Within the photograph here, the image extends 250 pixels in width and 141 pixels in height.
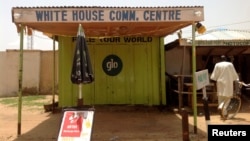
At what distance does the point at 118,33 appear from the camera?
10.6 metres

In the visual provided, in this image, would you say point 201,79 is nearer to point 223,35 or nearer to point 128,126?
point 128,126

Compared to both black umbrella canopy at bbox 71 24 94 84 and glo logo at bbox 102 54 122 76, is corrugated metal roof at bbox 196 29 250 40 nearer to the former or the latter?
glo logo at bbox 102 54 122 76

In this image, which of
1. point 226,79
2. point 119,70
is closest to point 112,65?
point 119,70

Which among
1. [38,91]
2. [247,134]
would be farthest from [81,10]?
[38,91]

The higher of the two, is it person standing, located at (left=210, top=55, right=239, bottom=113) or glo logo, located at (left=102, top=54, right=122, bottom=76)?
glo logo, located at (left=102, top=54, right=122, bottom=76)

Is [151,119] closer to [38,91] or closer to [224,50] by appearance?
[224,50]

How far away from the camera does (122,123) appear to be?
9.19 meters

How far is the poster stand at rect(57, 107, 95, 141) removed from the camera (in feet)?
19.7

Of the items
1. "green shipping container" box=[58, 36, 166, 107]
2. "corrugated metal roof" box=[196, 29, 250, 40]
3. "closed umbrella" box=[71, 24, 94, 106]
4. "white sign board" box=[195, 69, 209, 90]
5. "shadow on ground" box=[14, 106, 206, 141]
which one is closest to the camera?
"closed umbrella" box=[71, 24, 94, 106]

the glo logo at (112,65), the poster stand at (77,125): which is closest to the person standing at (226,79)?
the glo logo at (112,65)

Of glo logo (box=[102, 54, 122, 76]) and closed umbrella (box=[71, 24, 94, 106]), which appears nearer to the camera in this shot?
closed umbrella (box=[71, 24, 94, 106])

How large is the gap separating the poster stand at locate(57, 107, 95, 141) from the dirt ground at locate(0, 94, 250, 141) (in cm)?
120

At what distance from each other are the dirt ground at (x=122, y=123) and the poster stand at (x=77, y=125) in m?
1.20

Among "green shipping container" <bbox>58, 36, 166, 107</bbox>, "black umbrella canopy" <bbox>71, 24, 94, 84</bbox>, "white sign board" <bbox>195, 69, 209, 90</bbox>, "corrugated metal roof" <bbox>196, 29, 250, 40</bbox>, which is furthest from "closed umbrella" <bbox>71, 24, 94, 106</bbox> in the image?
"corrugated metal roof" <bbox>196, 29, 250, 40</bbox>
